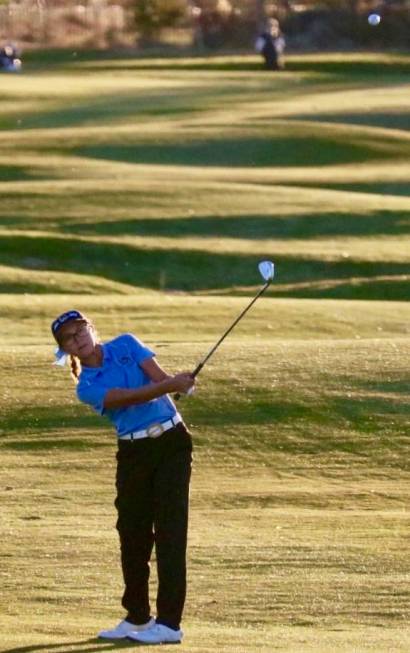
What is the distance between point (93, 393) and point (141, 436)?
34 centimetres

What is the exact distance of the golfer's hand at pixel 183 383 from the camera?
29.5 feet

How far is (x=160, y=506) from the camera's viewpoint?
933cm

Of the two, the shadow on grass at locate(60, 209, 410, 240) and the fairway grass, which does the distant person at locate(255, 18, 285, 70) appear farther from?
the fairway grass

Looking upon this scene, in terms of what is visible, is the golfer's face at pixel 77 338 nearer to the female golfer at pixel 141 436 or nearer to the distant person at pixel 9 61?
the female golfer at pixel 141 436

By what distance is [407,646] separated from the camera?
951 cm

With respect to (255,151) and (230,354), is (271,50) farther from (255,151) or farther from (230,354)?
(230,354)

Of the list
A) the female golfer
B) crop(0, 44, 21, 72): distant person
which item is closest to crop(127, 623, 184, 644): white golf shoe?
the female golfer

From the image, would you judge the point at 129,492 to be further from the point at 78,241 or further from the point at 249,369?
the point at 78,241

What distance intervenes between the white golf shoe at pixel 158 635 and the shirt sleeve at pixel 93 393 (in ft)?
4.05

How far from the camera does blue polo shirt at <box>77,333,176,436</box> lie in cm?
926

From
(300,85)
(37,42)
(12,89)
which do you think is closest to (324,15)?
(37,42)

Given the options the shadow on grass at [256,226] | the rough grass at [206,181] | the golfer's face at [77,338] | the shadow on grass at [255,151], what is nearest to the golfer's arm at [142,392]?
the golfer's face at [77,338]

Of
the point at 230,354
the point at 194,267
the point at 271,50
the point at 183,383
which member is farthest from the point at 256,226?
the point at 271,50

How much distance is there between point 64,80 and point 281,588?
48.4 m
